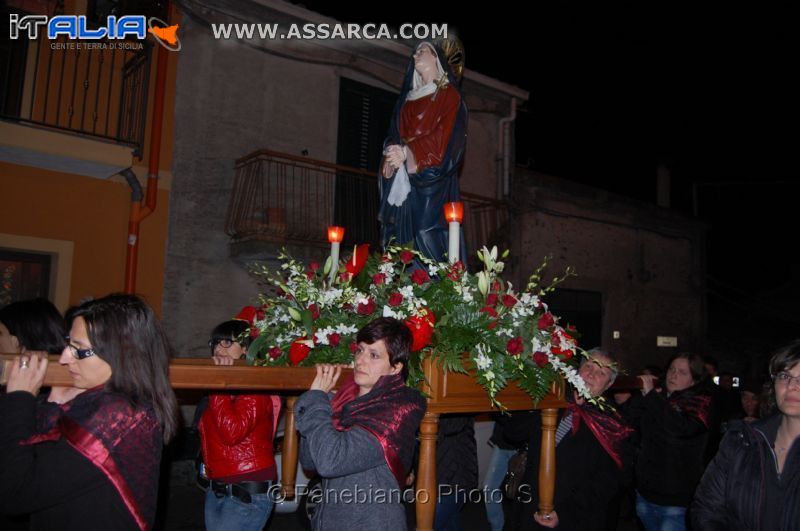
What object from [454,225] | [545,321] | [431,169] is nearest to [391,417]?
[545,321]

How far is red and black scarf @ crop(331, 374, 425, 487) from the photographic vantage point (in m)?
2.28

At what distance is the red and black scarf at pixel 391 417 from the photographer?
228 cm

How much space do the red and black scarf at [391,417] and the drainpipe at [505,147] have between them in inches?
403

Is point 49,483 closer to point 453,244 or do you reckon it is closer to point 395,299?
point 395,299

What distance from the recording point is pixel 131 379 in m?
1.92

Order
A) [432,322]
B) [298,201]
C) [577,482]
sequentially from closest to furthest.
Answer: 1. [432,322]
2. [577,482]
3. [298,201]

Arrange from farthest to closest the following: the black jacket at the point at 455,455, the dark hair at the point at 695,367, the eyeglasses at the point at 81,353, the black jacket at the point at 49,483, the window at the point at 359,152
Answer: the window at the point at 359,152, the dark hair at the point at 695,367, the black jacket at the point at 455,455, the eyeglasses at the point at 81,353, the black jacket at the point at 49,483

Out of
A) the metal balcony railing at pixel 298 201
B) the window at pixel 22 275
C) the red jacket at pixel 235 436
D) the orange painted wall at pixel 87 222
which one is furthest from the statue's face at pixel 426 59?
the window at pixel 22 275

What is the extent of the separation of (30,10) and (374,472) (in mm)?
7698

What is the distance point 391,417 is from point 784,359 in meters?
1.56

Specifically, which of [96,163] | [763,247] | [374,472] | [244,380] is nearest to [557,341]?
[374,472]

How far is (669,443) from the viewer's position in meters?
4.12

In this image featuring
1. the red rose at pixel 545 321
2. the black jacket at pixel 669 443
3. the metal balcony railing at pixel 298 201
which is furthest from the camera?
the metal balcony railing at pixel 298 201

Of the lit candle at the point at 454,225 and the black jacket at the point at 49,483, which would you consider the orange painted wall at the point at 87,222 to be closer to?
the lit candle at the point at 454,225
